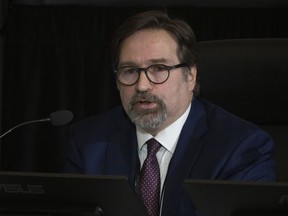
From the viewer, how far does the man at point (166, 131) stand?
5.63ft

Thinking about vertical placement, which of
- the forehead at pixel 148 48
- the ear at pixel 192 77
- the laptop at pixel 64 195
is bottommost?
the laptop at pixel 64 195

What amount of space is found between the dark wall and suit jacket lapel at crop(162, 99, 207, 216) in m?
1.32

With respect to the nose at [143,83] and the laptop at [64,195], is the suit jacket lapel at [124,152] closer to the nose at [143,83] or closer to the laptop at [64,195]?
the nose at [143,83]

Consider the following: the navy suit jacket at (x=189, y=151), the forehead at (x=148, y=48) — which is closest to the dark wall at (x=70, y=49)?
the navy suit jacket at (x=189, y=151)

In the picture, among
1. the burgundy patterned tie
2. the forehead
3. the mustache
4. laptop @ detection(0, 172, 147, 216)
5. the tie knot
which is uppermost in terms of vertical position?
the forehead

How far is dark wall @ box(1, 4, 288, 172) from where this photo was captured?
3.13 m

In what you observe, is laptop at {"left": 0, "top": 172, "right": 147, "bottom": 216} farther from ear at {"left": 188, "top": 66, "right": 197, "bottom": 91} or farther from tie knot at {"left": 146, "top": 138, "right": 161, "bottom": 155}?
ear at {"left": 188, "top": 66, "right": 197, "bottom": 91}

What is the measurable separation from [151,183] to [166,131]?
0.68 feet

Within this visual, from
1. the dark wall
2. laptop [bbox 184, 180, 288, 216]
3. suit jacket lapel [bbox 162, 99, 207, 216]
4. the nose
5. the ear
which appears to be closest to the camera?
laptop [bbox 184, 180, 288, 216]

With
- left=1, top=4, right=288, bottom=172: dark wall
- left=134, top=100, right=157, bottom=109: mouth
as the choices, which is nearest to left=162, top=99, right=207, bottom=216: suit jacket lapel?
left=134, top=100, right=157, bottom=109: mouth

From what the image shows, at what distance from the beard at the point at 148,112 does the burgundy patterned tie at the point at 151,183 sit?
83mm

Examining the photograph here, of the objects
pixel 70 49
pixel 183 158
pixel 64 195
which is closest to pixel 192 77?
pixel 183 158

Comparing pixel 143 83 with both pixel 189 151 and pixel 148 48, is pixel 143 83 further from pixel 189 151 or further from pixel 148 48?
pixel 189 151

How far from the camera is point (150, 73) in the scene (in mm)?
1805
